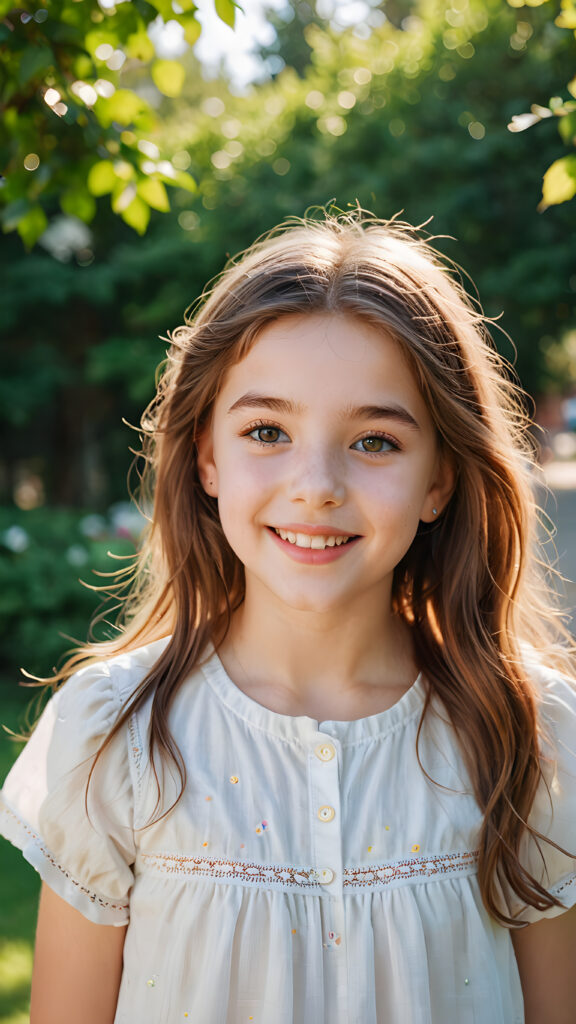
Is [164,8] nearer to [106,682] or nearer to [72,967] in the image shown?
[106,682]

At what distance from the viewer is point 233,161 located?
17312 mm

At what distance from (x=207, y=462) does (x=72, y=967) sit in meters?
0.98

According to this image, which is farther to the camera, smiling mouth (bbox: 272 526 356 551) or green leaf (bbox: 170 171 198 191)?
green leaf (bbox: 170 171 198 191)

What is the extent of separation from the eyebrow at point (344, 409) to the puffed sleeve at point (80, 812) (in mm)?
610

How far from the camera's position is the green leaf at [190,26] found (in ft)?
7.46

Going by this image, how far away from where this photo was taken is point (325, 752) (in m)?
1.75

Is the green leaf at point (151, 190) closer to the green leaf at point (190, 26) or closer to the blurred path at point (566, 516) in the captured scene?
the green leaf at point (190, 26)

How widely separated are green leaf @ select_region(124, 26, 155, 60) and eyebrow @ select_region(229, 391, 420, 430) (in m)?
1.15

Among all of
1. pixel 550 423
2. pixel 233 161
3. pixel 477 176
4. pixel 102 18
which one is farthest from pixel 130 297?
pixel 550 423

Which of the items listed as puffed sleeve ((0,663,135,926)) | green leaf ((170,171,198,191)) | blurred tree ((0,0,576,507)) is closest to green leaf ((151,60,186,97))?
green leaf ((170,171,198,191))

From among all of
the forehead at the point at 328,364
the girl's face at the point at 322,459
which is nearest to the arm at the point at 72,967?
the girl's face at the point at 322,459

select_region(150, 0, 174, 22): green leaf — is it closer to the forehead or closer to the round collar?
the forehead

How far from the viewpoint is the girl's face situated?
169cm

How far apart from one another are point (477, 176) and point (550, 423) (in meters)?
25.1
